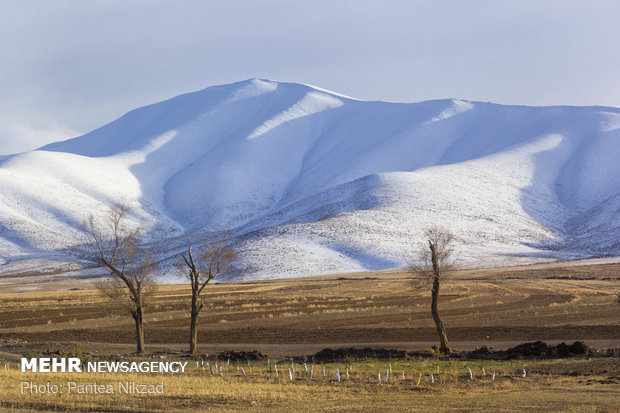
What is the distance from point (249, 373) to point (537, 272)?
88.7 meters

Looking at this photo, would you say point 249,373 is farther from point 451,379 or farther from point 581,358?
point 581,358

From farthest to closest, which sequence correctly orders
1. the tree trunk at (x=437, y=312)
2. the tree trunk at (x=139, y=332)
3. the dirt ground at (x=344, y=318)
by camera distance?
the dirt ground at (x=344, y=318), the tree trunk at (x=139, y=332), the tree trunk at (x=437, y=312)

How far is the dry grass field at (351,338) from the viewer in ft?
64.6

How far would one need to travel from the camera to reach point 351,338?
40.4 meters

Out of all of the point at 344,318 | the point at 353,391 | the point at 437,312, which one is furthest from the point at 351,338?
the point at 353,391

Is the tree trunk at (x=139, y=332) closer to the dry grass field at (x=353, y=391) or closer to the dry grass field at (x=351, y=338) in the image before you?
the dry grass field at (x=351, y=338)

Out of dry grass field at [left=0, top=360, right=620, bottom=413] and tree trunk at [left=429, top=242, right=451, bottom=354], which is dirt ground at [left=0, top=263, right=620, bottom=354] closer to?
tree trunk at [left=429, top=242, right=451, bottom=354]

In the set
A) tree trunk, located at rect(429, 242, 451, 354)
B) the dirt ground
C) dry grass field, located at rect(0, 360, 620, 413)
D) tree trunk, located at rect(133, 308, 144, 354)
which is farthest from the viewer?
the dirt ground

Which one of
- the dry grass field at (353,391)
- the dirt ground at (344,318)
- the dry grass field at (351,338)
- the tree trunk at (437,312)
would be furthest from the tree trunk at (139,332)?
the tree trunk at (437,312)

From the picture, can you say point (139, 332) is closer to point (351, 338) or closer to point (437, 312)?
point (351, 338)

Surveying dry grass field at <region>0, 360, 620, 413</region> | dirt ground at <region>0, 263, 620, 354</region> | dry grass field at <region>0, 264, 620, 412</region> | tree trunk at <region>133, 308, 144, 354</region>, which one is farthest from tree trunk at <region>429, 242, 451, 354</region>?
tree trunk at <region>133, 308, 144, 354</region>

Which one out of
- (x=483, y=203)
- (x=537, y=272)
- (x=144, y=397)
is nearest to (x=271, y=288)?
(x=537, y=272)

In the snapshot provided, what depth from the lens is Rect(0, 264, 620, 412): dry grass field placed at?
776 inches

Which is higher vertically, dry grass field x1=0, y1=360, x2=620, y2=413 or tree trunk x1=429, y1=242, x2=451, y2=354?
tree trunk x1=429, y1=242, x2=451, y2=354
